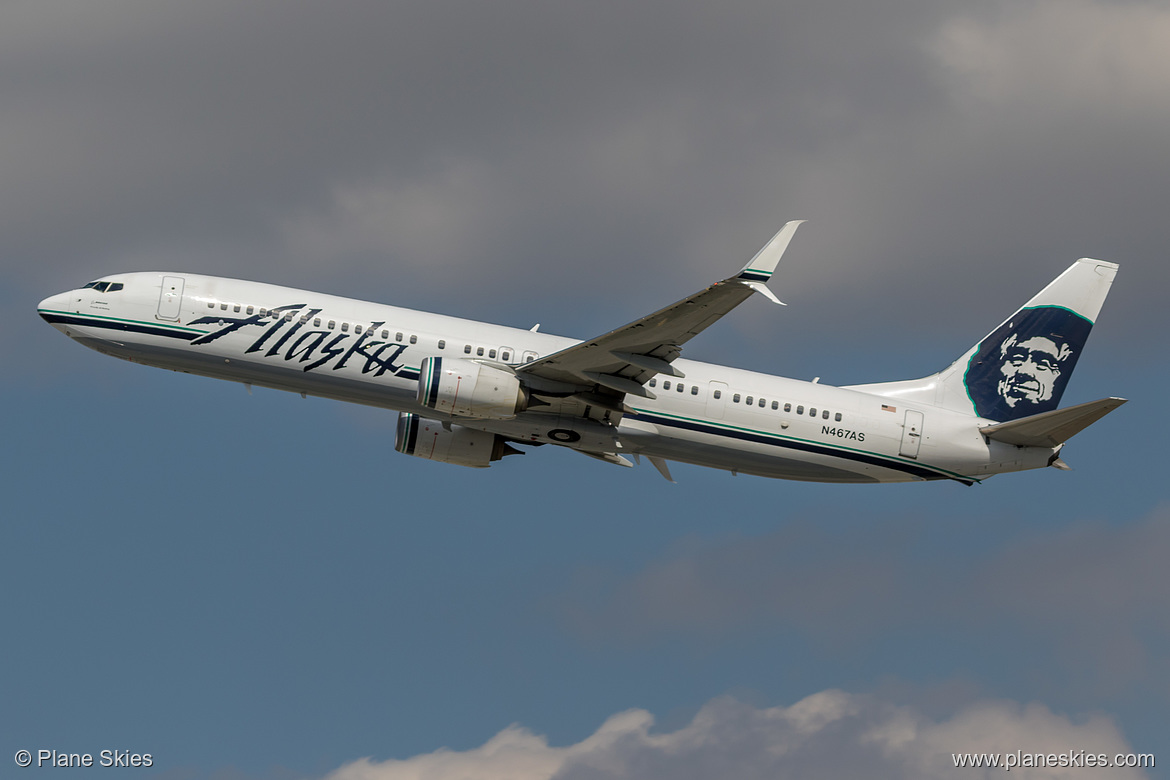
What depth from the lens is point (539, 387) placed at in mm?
43562

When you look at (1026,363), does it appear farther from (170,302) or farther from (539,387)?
(170,302)

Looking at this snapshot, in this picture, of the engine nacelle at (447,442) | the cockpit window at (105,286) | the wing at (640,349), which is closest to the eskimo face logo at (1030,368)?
the wing at (640,349)

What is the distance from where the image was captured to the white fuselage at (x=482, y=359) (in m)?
43.5

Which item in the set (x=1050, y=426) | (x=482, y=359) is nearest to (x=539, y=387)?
(x=482, y=359)

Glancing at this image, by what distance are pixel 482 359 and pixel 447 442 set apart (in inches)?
216

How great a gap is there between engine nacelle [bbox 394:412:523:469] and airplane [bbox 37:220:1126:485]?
0.06m

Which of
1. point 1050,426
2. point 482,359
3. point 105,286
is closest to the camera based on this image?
point 482,359

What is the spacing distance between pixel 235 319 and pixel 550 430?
1200 cm

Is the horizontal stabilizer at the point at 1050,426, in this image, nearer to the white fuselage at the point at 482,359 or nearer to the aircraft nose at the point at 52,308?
the white fuselage at the point at 482,359

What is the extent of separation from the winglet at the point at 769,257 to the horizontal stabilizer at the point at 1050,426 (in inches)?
529

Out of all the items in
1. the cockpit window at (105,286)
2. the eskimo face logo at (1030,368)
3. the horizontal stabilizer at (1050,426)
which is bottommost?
the horizontal stabilizer at (1050,426)

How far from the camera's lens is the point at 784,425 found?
45594 millimetres

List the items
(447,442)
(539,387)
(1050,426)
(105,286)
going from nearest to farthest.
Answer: (539,387), (105,286), (1050,426), (447,442)

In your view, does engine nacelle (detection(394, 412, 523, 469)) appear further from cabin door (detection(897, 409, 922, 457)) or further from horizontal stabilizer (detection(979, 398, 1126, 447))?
horizontal stabilizer (detection(979, 398, 1126, 447))
